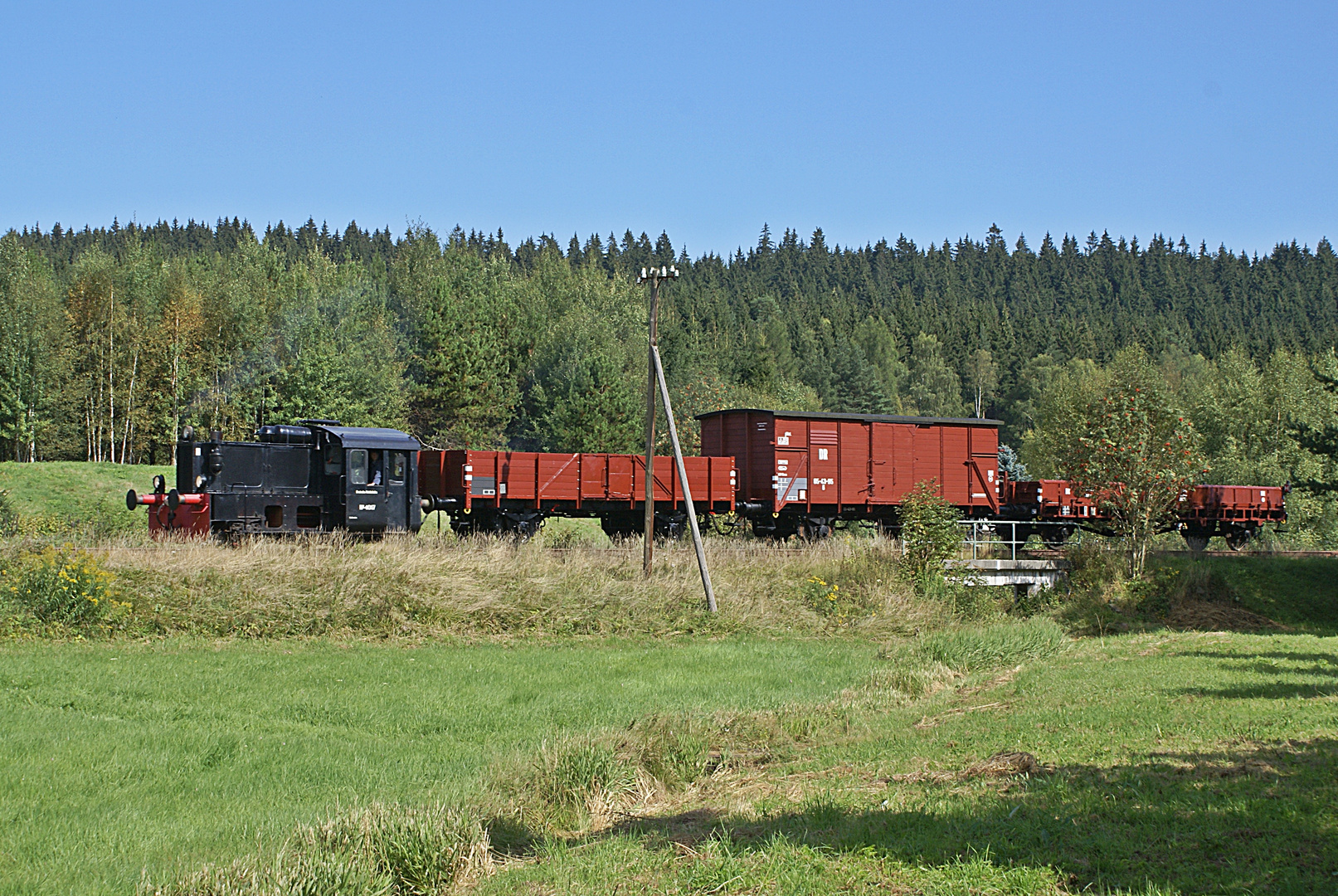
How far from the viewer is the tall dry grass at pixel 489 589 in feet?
62.7

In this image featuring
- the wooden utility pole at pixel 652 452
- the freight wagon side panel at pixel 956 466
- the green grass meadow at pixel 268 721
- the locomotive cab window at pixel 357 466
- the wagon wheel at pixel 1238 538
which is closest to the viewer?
the green grass meadow at pixel 268 721

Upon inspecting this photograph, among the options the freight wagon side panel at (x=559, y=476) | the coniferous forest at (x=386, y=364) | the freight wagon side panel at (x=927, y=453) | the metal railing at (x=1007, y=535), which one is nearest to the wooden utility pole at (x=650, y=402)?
the freight wagon side panel at (x=559, y=476)

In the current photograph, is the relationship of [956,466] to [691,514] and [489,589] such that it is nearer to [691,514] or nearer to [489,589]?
[691,514]

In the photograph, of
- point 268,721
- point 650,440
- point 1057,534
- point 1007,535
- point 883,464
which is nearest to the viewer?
point 268,721

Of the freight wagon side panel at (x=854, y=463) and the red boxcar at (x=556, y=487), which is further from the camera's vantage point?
the freight wagon side panel at (x=854, y=463)

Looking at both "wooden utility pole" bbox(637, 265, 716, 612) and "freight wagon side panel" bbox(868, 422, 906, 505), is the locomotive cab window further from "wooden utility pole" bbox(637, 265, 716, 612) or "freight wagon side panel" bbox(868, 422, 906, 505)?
"freight wagon side panel" bbox(868, 422, 906, 505)

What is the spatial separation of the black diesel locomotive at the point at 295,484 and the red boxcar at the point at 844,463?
436 inches

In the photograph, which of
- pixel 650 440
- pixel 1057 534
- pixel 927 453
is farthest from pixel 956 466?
pixel 650 440

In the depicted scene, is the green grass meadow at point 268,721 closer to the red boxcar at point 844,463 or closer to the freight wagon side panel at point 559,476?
the freight wagon side panel at point 559,476

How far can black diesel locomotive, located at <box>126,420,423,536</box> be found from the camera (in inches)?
949

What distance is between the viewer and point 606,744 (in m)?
11.0

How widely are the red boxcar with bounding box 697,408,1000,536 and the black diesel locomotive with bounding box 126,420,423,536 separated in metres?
11.1

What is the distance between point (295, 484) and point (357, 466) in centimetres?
158

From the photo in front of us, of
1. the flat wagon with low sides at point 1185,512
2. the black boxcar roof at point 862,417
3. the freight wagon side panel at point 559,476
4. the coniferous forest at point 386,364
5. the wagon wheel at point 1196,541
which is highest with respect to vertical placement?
the coniferous forest at point 386,364
